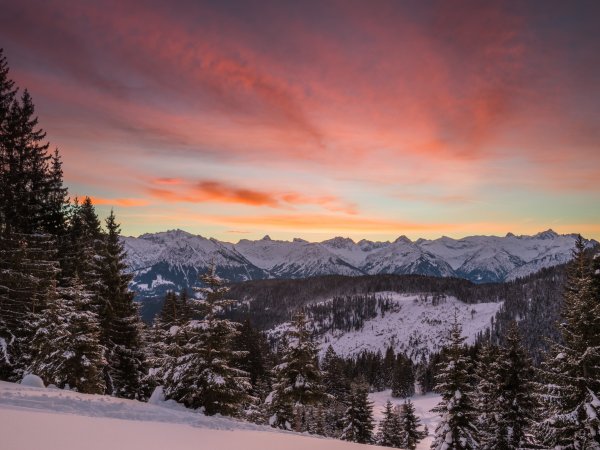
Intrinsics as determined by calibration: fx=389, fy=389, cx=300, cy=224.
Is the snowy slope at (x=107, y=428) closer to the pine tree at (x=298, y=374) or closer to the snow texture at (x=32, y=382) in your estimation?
the snow texture at (x=32, y=382)

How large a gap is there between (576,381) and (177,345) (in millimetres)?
23514

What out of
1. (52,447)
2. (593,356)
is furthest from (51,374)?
(593,356)

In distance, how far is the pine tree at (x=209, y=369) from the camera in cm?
2152

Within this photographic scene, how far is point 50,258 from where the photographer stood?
29109mm

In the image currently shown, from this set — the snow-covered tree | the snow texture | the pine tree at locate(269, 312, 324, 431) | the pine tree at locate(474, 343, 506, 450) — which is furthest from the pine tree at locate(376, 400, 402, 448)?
the snow texture

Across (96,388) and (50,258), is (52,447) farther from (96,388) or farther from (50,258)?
(50,258)

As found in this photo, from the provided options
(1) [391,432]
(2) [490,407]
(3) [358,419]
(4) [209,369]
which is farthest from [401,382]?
(4) [209,369]

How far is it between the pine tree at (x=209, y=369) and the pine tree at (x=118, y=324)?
7992 millimetres

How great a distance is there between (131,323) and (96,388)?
701cm

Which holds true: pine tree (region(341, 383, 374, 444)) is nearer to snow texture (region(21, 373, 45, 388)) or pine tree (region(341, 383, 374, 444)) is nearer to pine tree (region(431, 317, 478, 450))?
pine tree (region(431, 317, 478, 450))

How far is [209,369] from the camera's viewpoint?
861 inches

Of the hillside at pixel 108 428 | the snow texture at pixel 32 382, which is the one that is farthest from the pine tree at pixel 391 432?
the snow texture at pixel 32 382

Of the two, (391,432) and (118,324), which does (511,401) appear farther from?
(118,324)

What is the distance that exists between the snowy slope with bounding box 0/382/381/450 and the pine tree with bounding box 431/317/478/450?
18.0 metres
